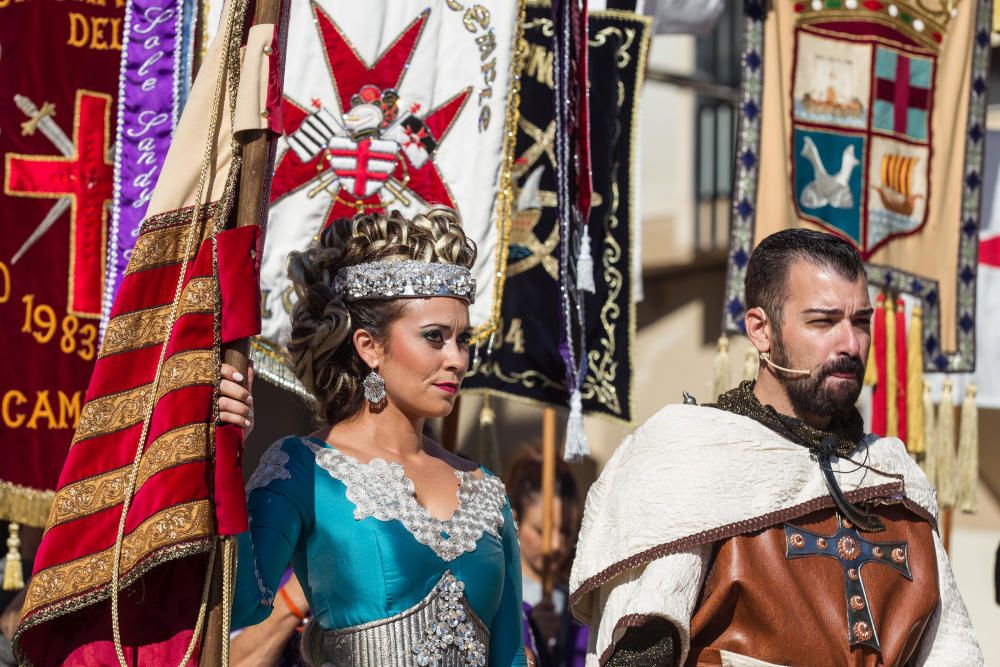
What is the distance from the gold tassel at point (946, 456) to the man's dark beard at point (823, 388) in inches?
115

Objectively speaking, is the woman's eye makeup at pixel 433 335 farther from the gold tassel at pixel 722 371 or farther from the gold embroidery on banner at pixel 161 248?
the gold tassel at pixel 722 371

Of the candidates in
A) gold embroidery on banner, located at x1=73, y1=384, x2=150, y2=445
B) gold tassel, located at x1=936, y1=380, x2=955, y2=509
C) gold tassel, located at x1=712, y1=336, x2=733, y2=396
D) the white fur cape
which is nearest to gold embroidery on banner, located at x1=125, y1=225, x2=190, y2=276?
gold embroidery on banner, located at x1=73, y1=384, x2=150, y2=445

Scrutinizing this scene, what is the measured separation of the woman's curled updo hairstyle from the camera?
3432 millimetres

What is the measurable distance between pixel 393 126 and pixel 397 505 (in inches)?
63.2

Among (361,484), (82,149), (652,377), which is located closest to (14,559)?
(82,149)

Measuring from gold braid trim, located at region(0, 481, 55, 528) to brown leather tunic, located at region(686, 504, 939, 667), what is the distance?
6.53ft

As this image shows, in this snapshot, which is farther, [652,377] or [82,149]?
[652,377]

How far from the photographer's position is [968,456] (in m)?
6.41

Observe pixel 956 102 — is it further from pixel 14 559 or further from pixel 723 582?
pixel 14 559

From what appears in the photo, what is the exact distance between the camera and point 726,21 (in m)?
9.73

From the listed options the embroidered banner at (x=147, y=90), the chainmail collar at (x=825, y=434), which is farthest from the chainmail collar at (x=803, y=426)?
the embroidered banner at (x=147, y=90)

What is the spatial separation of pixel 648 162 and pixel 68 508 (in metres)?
7.40

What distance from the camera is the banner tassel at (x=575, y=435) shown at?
15.7ft

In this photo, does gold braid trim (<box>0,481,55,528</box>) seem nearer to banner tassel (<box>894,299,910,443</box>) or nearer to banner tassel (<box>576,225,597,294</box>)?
banner tassel (<box>576,225,597,294</box>)
